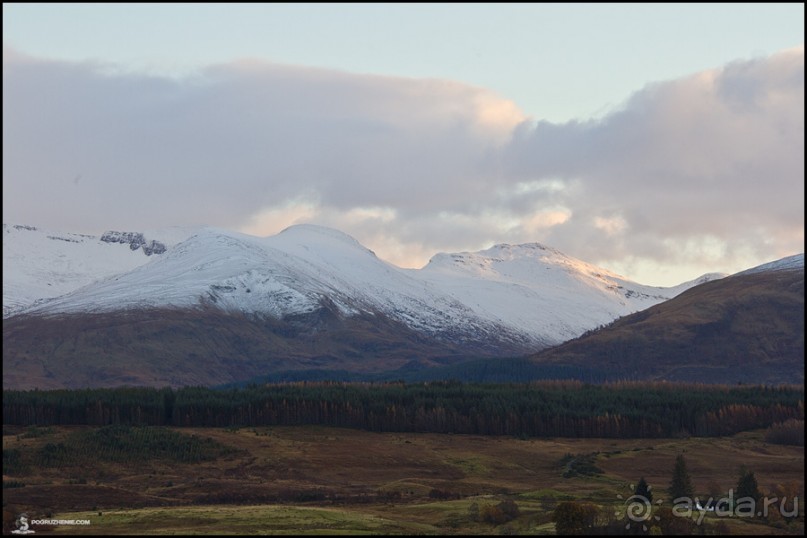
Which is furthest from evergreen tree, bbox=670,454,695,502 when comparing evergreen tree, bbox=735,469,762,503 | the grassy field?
evergreen tree, bbox=735,469,762,503

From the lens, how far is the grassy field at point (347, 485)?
10631cm

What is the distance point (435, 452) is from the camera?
19562 centimetres

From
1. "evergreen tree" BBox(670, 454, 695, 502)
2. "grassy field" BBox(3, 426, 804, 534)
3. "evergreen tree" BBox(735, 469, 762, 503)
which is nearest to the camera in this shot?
"grassy field" BBox(3, 426, 804, 534)

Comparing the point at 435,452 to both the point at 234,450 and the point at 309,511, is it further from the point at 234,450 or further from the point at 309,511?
the point at 309,511

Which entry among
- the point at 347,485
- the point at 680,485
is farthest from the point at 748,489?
the point at 347,485

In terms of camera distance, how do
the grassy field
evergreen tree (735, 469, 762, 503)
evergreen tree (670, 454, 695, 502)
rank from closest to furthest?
1. the grassy field
2. evergreen tree (735, 469, 762, 503)
3. evergreen tree (670, 454, 695, 502)

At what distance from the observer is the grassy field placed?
106 m

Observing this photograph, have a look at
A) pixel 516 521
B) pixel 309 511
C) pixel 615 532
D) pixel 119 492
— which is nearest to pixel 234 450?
pixel 119 492

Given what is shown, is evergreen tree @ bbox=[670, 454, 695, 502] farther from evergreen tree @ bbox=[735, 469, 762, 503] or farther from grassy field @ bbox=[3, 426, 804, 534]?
evergreen tree @ bbox=[735, 469, 762, 503]

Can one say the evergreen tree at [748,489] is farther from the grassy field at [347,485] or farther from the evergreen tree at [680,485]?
the grassy field at [347,485]

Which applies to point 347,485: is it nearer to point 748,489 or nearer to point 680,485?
point 680,485

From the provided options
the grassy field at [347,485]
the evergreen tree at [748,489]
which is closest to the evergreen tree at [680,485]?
the grassy field at [347,485]

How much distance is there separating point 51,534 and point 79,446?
279 feet

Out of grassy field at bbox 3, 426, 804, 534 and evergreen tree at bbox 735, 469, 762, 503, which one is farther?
evergreen tree at bbox 735, 469, 762, 503
